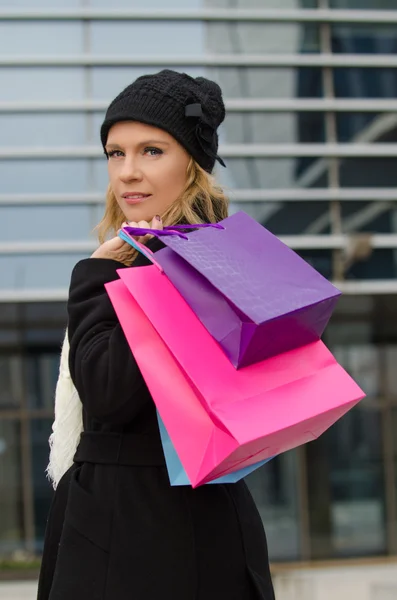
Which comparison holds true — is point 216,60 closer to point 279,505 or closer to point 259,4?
point 259,4

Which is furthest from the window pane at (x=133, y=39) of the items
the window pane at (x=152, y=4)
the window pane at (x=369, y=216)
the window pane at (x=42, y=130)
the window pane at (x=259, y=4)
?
the window pane at (x=369, y=216)

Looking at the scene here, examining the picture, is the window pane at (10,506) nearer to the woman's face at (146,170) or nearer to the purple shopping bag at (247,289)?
the woman's face at (146,170)

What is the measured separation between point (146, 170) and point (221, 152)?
626 cm

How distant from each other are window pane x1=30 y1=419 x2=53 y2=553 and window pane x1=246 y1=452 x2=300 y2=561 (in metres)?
1.91

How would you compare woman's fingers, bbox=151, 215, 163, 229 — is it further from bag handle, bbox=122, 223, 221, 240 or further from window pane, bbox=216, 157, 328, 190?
window pane, bbox=216, 157, 328, 190

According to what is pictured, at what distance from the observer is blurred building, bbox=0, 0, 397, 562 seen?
7.90m

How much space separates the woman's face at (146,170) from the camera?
1963 millimetres

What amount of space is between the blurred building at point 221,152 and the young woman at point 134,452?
576 cm

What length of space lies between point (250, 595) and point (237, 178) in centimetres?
648

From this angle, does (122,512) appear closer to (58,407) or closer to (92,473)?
(92,473)

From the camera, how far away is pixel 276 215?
814cm

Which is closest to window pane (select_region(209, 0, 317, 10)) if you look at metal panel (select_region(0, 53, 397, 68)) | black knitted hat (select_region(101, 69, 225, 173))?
metal panel (select_region(0, 53, 397, 68))

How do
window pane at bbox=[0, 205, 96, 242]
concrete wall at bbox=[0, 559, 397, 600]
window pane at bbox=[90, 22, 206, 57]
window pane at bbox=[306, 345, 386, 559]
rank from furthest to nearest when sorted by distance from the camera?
1. window pane at bbox=[306, 345, 386, 559]
2. window pane at bbox=[90, 22, 206, 57]
3. window pane at bbox=[0, 205, 96, 242]
4. concrete wall at bbox=[0, 559, 397, 600]

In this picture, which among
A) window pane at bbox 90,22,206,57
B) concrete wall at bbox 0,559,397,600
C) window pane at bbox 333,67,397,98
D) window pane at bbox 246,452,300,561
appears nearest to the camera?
concrete wall at bbox 0,559,397,600
